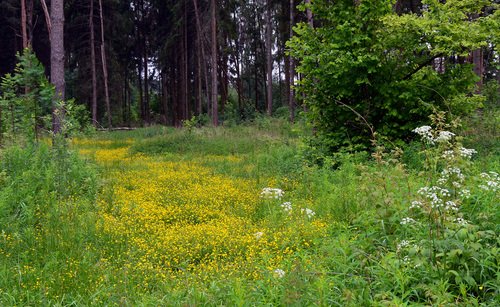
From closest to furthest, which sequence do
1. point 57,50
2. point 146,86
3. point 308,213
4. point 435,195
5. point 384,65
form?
point 435,195, point 308,213, point 384,65, point 57,50, point 146,86

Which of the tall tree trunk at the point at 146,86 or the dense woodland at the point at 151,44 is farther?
the tall tree trunk at the point at 146,86

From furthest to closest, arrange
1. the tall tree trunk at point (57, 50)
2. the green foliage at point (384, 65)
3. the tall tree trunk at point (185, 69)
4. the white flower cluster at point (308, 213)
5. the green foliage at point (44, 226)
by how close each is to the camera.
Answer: the tall tree trunk at point (185, 69)
the tall tree trunk at point (57, 50)
the green foliage at point (384, 65)
the white flower cluster at point (308, 213)
the green foliage at point (44, 226)

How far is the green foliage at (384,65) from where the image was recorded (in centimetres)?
853

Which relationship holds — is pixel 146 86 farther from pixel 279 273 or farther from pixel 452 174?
pixel 452 174

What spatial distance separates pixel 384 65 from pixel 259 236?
578 centimetres

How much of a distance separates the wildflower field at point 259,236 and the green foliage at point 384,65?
3.72 feet

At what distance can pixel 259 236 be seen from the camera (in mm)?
5098

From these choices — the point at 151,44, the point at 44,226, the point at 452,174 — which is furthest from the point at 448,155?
the point at 151,44

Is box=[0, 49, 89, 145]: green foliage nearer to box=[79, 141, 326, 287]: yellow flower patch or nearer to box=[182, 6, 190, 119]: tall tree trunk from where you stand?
box=[79, 141, 326, 287]: yellow flower patch

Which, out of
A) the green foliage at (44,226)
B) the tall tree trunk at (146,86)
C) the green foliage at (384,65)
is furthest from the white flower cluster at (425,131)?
the tall tree trunk at (146,86)

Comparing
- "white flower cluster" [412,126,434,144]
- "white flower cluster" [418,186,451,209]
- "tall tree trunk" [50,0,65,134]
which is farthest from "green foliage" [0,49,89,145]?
"white flower cluster" [418,186,451,209]

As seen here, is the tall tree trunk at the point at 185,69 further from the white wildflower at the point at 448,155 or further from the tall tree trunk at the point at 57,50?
the white wildflower at the point at 448,155

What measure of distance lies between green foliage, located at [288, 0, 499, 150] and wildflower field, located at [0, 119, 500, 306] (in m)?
1.14

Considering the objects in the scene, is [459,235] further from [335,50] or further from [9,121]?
[9,121]
